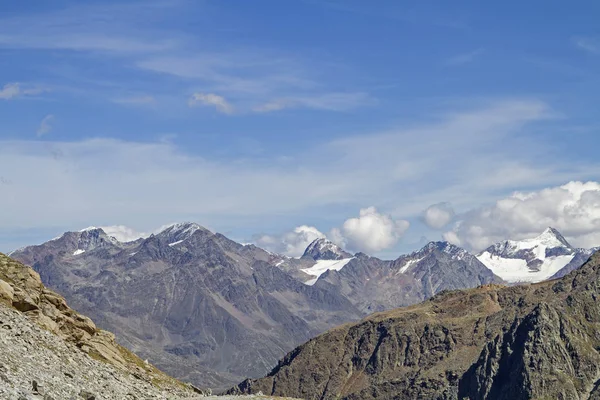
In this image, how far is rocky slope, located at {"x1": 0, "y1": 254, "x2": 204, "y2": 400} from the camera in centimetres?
5350

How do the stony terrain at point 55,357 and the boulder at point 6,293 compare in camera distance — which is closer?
the stony terrain at point 55,357

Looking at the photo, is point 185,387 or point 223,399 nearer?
point 223,399

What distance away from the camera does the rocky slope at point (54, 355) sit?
176 ft

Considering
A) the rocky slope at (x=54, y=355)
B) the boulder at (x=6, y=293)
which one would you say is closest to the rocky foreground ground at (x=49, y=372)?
the rocky slope at (x=54, y=355)

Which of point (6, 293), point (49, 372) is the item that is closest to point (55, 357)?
point (49, 372)

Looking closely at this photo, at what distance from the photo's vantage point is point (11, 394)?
145 feet

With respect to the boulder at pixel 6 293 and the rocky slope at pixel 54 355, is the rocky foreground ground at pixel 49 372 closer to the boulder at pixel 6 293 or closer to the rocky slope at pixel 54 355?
the rocky slope at pixel 54 355

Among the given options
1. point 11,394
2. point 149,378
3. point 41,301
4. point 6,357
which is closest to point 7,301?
point 41,301

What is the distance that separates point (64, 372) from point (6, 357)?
580 centimetres

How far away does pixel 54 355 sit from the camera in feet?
209

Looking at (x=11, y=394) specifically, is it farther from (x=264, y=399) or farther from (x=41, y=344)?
(x=264, y=399)

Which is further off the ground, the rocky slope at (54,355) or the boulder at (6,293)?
the boulder at (6,293)

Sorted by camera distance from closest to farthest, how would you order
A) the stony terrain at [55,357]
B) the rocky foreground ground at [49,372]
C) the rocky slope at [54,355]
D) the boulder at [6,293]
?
the rocky foreground ground at [49,372] < the stony terrain at [55,357] < the rocky slope at [54,355] < the boulder at [6,293]

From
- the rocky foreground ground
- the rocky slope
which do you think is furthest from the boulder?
the rocky foreground ground
